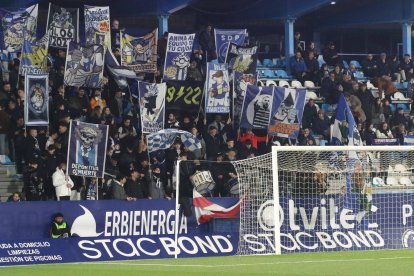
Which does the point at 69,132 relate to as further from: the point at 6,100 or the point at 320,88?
the point at 320,88

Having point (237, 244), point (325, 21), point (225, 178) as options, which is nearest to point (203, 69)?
point (225, 178)

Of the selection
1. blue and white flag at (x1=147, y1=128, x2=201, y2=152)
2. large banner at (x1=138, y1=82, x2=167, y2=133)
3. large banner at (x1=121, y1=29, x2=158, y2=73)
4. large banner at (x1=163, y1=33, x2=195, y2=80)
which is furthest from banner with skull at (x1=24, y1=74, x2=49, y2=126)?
large banner at (x1=163, y1=33, x2=195, y2=80)

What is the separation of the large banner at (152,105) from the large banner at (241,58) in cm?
315

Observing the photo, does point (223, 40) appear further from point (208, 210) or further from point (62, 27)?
point (208, 210)

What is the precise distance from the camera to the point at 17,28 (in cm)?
2839

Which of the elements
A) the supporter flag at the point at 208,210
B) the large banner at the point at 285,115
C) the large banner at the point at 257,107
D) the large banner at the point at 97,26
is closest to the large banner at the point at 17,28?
the large banner at the point at 97,26

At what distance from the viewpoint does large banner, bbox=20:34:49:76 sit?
92.4ft

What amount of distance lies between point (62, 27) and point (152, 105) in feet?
8.97

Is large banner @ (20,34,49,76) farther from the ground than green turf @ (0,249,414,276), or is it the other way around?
large banner @ (20,34,49,76)

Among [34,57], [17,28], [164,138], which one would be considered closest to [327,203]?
[164,138]

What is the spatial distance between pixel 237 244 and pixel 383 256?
539 cm

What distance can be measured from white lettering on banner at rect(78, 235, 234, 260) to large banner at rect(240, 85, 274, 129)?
503cm

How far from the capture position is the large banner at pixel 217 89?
3041cm

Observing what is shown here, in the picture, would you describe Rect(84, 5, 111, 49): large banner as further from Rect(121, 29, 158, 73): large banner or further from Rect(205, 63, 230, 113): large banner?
Rect(205, 63, 230, 113): large banner
